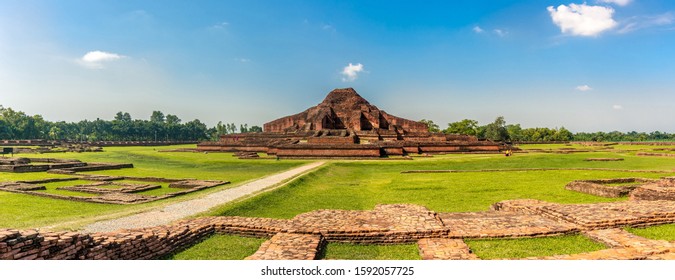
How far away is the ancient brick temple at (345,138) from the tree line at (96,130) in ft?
140

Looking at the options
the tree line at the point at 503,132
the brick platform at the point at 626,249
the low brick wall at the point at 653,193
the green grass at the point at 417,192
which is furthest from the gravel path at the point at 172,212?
the tree line at the point at 503,132

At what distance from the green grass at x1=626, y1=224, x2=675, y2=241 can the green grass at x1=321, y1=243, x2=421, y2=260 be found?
11.8 feet

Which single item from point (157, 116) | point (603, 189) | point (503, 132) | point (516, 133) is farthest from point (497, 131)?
point (157, 116)

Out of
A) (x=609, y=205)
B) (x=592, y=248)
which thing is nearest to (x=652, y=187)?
(x=609, y=205)

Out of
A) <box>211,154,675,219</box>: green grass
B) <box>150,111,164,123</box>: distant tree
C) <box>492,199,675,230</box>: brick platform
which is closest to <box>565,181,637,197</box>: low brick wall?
<box>211,154,675,219</box>: green grass

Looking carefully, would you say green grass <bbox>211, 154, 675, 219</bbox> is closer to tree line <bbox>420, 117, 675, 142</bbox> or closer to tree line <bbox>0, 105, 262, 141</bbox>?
tree line <bbox>420, 117, 675, 142</bbox>

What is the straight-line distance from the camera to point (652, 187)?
8953mm

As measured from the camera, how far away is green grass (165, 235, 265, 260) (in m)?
5.17

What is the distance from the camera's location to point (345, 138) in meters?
26.6

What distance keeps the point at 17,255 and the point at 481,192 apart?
9.96m

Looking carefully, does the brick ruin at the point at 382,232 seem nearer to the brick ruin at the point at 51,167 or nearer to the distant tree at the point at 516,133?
the brick ruin at the point at 51,167
